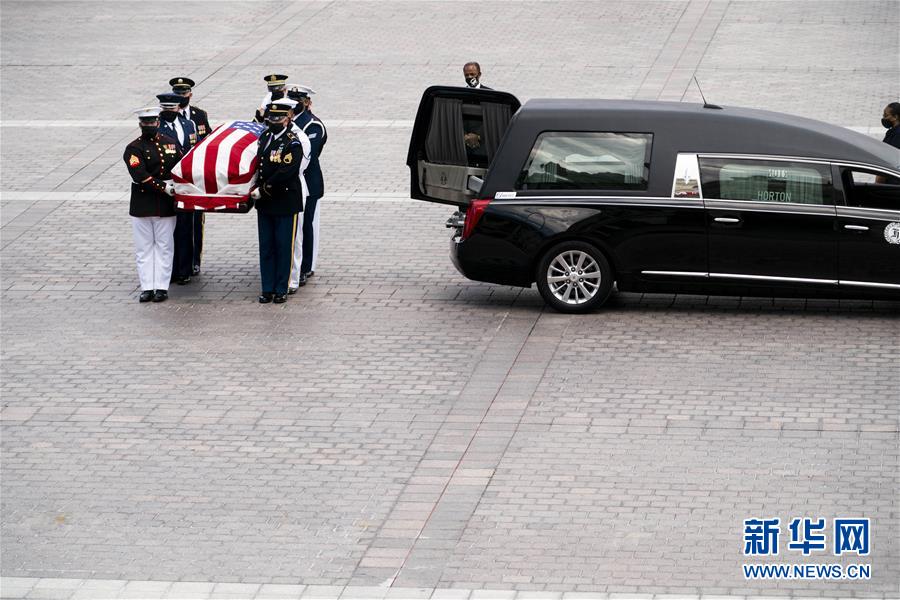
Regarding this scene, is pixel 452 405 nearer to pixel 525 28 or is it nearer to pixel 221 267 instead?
pixel 221 267

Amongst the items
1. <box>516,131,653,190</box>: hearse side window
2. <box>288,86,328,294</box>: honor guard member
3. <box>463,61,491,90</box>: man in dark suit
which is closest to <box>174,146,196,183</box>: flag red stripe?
<box>288,86,328,294</box>: honor guard member

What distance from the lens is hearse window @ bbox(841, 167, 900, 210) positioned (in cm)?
1170

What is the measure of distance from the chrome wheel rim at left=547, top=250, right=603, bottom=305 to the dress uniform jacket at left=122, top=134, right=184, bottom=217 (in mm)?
3503

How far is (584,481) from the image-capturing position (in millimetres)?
8930

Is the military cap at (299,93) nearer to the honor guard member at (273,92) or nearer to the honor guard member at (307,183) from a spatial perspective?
the honor guard member at (307,183)

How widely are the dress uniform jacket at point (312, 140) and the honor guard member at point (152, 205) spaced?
3.77 ft

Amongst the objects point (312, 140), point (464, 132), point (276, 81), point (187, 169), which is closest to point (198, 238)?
point (187, 169)

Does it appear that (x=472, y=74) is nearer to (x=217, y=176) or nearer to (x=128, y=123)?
(x=217, y=176)

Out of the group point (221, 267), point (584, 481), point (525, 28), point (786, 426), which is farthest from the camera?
point (525, 28)

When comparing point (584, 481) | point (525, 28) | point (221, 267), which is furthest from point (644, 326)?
point (525, 28)

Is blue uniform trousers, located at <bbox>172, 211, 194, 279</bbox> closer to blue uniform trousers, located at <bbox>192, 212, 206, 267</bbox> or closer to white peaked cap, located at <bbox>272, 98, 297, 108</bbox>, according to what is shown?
blue uniform trousers, located at <bbox>192, 212, 206, 267</bbox>

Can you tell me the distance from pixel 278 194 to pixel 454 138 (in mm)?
1642

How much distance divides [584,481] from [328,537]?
165cm

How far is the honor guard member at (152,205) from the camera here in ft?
42.2
